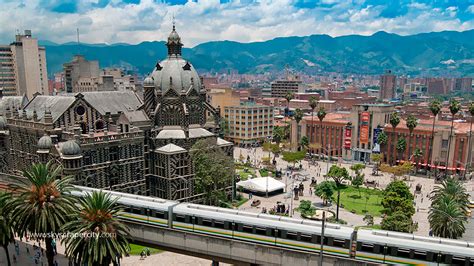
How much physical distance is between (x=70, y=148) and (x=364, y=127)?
92.9m

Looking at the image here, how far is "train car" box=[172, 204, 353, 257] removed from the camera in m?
38.2

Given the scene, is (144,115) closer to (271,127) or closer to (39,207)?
(39,207)

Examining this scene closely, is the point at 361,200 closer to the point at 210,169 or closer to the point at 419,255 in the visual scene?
the point at 210,169

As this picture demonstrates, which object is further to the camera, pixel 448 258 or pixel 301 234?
pixel 301 234

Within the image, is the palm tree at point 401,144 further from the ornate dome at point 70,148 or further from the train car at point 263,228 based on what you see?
the ornate dome at point 70,148

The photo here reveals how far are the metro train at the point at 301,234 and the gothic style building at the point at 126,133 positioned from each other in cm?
2648

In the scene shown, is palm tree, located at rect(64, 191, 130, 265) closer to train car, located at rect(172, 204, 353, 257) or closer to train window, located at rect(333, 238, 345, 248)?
train car, located at rect(172, 204, 353, 257)

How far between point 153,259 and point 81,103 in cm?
3570

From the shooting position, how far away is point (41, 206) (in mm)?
38625

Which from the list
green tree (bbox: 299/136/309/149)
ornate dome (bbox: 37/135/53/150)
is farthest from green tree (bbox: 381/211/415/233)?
green tree (bbox: 299/136/309/149)

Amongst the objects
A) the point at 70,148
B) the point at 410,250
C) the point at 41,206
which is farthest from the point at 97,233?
the point at 70,148

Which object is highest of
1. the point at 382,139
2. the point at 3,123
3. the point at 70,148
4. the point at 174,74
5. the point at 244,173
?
the point at 174,74

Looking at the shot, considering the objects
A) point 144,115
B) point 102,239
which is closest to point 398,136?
point 144,115

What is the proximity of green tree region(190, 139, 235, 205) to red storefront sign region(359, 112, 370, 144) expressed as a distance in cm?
6353
